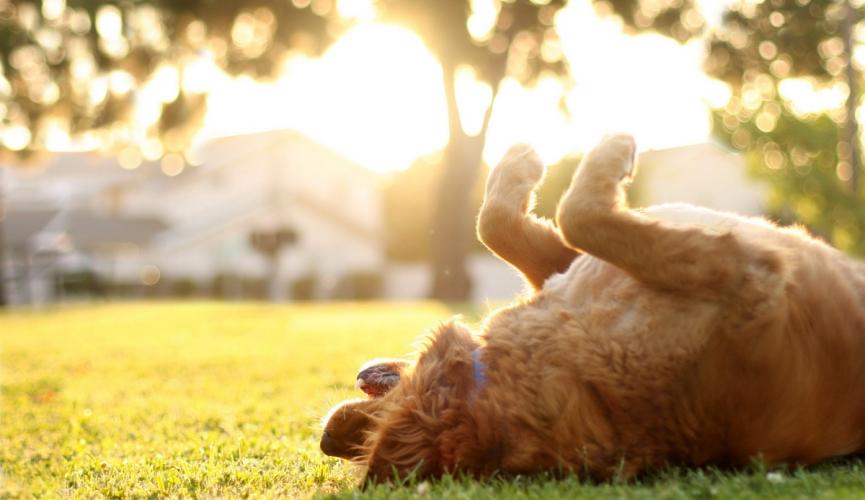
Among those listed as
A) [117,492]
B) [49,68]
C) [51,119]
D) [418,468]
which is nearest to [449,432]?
[418,468]

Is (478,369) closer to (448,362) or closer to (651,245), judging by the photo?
(448,362)

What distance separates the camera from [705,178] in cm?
4612

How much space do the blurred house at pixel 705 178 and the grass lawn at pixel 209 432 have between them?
36386 millimetres

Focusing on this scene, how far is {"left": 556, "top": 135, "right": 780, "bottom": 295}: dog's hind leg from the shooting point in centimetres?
263

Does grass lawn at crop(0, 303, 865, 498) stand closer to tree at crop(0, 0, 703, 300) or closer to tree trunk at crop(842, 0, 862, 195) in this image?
tree at crop(0, 0, 703, 300)

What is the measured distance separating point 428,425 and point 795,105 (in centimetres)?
3567

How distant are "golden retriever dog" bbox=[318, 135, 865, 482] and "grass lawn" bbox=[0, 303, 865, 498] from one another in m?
0.11

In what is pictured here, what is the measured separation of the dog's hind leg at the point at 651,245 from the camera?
263 centimetres

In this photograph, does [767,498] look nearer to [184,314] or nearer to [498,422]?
[498,422]

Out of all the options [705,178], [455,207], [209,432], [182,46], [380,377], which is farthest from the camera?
[705,178]

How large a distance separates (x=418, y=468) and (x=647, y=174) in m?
37.3

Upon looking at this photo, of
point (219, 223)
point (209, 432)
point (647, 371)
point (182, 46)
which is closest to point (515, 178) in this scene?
point (647, 371)

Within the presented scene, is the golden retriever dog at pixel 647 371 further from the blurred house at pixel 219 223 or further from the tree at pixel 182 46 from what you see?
the blurred house at pixel 219 223

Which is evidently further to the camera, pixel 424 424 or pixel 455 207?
pixel 455 207
